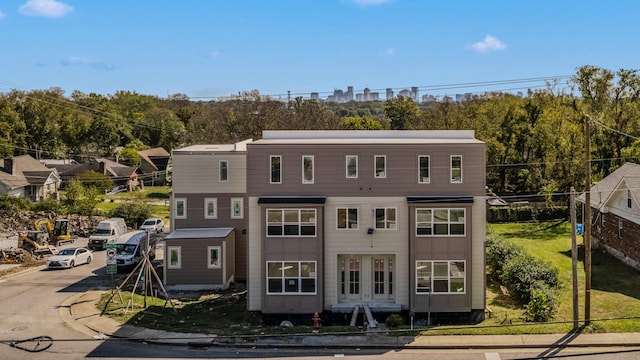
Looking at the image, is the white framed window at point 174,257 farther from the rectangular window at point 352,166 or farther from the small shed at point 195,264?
the rectangular window at point 352,166

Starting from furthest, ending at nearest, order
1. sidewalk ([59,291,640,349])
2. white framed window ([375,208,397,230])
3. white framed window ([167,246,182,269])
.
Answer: white framed window ([167,246,182,269]), white framed window ([375,208,397,230]), sidewalk ([59,291,640,349])

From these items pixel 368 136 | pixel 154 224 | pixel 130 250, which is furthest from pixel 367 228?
pixel 154 224

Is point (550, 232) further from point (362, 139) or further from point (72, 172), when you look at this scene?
point (72, 172)

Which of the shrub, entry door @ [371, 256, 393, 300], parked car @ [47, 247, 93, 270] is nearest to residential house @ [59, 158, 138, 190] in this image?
parked car @ [47, 247, 93, 270]

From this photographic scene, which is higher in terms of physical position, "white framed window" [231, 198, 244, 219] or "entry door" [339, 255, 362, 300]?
"white framed window" [231, 198, 244, 219]

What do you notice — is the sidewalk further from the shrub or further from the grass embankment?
the shrub

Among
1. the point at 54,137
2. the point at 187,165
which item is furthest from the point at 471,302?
the point at 54,137

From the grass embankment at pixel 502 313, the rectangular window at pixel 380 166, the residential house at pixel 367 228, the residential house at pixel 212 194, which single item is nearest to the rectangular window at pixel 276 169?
the residential house at pixel 367 228
